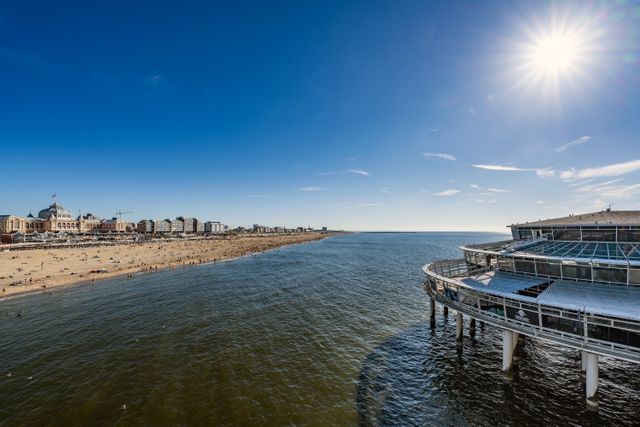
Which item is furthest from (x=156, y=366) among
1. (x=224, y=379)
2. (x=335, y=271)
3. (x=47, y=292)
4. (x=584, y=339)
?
(x=335, y=271)

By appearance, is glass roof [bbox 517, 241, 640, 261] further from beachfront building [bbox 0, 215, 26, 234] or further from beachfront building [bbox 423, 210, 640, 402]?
beachfront building [bbox 0, 215, 26, 234]

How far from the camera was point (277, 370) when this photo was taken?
22234mm

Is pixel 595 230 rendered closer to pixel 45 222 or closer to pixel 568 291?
pixel 568 291

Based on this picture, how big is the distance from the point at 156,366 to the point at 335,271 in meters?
49.4

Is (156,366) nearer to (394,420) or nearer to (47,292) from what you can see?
(394,420)

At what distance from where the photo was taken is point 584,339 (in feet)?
55.0

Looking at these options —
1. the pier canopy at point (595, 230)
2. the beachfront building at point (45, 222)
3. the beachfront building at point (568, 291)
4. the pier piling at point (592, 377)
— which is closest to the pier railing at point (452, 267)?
the beachfront building at point (568, 291)

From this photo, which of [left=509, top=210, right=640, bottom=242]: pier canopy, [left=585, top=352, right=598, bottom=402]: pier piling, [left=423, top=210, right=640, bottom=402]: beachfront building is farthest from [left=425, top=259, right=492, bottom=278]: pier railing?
[left=585, top=352, right=598, bottom=402]: pier piling

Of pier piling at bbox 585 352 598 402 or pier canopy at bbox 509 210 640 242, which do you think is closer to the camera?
pier piling at bbox 585 352 598 402

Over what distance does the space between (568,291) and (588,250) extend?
20.5ft

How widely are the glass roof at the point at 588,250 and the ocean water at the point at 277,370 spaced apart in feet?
28.7

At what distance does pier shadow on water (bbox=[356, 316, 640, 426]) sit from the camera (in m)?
16.7

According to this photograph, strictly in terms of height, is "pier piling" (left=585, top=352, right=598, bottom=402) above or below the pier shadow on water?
above

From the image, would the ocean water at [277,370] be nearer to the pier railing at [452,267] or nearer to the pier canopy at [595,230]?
the pier railing at [452,267]
